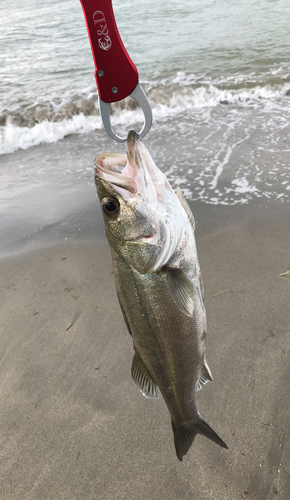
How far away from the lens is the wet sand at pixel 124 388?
8.55ft

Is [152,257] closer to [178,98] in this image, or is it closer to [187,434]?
[187,434]

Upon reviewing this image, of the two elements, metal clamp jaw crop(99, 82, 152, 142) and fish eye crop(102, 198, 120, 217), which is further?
fish eye crop(102, 198, 120, 217)

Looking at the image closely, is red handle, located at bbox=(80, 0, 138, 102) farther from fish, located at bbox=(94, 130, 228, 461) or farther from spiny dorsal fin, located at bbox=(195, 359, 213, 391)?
spiny dorsal fin, located at bbox=(195, 359, 213, 391)

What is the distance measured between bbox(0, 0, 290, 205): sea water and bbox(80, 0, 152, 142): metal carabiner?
3887 millimetres

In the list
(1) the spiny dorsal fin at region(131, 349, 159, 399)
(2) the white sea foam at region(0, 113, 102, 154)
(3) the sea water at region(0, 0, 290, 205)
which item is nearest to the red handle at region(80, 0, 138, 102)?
(1) the spiny dorsal fin at region(131, 349, 159, 399)

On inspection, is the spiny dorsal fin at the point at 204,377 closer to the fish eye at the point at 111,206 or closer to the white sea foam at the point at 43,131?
the fish eye at the point at 111,206

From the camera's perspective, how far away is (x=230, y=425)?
9.21 feet

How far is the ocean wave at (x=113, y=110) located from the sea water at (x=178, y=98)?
0.10 feet

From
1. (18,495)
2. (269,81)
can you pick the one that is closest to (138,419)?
(18,495)

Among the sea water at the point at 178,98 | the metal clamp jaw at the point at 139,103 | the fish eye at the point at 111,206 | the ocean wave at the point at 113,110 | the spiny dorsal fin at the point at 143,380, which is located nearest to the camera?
the metal clamp jaw at the point at 139,103

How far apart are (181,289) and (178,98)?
9875mm

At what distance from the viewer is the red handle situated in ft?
4.66

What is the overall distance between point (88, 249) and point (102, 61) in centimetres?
344

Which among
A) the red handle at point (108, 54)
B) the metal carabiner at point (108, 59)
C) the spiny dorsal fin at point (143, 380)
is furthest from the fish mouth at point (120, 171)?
the spiny dorsal fin at point (143, 380)
